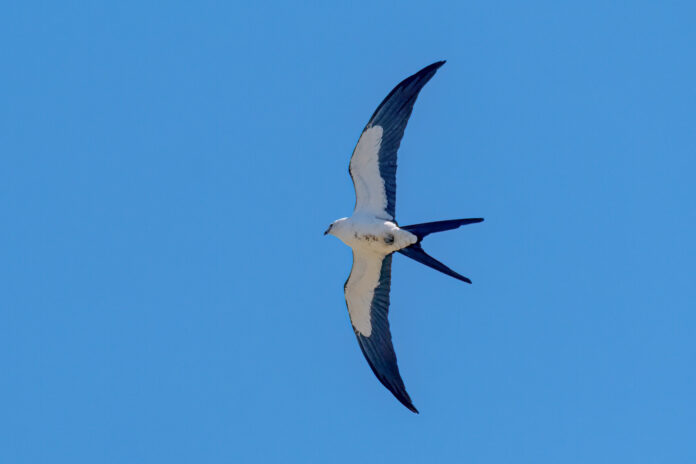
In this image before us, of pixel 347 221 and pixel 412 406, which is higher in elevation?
pixel 347 221

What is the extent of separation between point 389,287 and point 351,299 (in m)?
0.57

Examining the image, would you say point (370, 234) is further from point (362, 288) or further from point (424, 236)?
point (362, 288)

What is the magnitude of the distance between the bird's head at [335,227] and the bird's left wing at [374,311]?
1.31 feet

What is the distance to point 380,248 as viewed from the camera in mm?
14414

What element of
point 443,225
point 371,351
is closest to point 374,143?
point 443,225

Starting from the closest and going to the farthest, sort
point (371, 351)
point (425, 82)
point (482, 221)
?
point (482, 221), point (425, 82), point (371, 351)

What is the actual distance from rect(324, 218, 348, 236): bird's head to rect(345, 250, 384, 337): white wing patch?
380 mm

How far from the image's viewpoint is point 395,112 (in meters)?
14.0

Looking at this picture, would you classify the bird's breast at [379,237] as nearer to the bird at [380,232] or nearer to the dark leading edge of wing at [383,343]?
the bird at [380,232]

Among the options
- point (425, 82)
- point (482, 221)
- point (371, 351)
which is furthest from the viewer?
A: point (371, 351)

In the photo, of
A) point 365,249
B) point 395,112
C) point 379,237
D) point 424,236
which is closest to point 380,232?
point 379,237

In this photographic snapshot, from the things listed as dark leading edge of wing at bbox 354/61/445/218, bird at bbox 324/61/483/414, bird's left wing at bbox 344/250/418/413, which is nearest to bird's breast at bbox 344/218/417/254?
bird at bbox 324/61/483/414

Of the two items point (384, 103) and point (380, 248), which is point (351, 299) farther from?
point (384, 103)

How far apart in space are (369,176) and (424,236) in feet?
3.94
